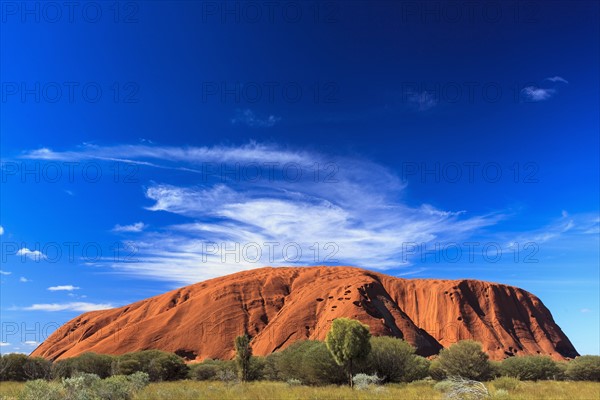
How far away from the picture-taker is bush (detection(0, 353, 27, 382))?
3825 cm

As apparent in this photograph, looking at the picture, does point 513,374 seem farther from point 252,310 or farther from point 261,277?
point 261,277

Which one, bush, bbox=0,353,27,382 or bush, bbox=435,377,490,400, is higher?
bush, bbox=435,377,490,400

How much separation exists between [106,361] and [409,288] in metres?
72.2

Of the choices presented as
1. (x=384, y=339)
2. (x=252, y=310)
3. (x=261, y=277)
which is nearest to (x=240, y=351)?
(x=384, y=339)

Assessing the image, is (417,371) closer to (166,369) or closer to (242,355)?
(242,355)

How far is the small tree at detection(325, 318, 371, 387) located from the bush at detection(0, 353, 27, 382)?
3241 cm

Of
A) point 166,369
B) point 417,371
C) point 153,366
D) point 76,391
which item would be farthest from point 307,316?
point 76,391

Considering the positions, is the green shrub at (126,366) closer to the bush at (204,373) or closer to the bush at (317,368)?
the bush at (204,373)

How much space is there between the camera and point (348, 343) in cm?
2627

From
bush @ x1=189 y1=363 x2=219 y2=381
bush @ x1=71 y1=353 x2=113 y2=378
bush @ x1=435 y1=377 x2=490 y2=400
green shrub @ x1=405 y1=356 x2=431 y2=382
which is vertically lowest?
bush @ x1=189 y1=363 x2=219 y2=381

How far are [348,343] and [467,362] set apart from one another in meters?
14.3

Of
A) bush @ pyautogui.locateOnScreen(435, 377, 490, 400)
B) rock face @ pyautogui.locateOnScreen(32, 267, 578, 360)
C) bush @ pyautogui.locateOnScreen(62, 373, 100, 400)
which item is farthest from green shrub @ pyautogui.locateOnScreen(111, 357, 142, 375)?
bush @ pyautogui.locateOnScreen(435, 377, 490, 400)

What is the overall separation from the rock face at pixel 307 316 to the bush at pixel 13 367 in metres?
34.4

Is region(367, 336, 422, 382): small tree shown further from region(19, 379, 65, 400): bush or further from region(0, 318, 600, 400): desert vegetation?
region(19, 379, 65, 400): bush
